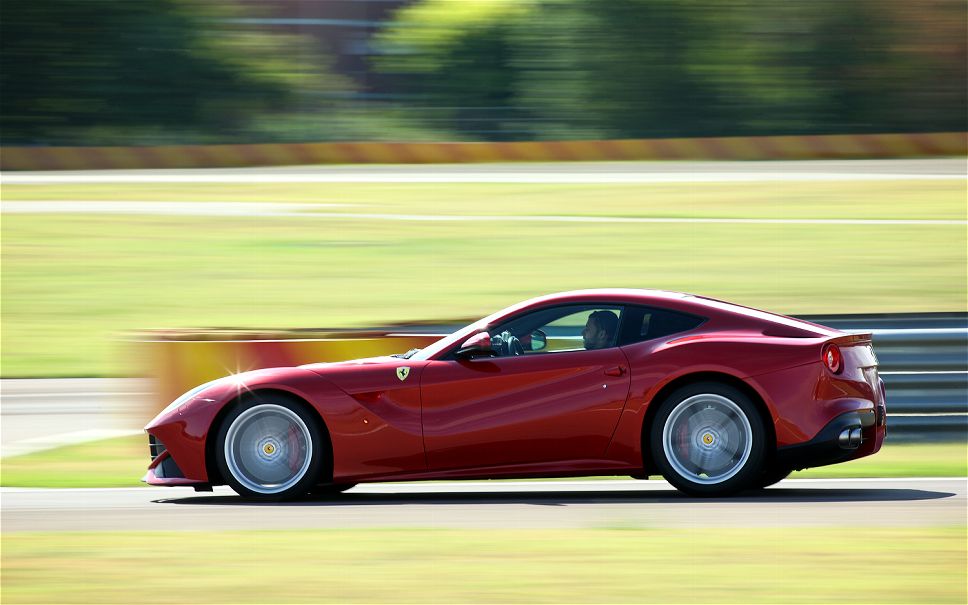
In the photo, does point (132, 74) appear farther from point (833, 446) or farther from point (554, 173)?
point (833, 446)

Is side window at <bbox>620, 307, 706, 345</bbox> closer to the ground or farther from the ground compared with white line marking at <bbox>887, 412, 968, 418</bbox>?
farther from the ground

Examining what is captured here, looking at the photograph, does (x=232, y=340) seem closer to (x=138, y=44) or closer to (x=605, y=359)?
(x=605, y=359)

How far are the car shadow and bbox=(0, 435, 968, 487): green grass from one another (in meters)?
0.83

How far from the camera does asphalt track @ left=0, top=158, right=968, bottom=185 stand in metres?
24.6

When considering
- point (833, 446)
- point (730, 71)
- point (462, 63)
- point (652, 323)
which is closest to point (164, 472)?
point (652, 323)

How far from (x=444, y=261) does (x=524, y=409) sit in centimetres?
1026

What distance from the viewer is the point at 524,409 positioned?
7512 mm

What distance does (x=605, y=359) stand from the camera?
7539 mm

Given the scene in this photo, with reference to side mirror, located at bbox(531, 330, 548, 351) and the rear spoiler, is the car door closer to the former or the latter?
side mirror, located at bbox(531, 330, 548, 351)

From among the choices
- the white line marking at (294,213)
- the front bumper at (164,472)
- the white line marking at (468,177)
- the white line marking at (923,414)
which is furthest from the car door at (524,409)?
the white line marking at (468,177)

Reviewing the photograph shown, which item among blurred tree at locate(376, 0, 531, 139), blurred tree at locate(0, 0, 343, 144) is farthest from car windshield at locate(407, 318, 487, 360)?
blurred tree at locate(376, 0, 531, 139)

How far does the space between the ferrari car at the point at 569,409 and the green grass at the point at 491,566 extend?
93cm

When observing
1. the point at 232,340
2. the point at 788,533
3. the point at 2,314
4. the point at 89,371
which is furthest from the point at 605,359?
the point at 2,314

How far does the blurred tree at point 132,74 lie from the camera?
37531 mm
